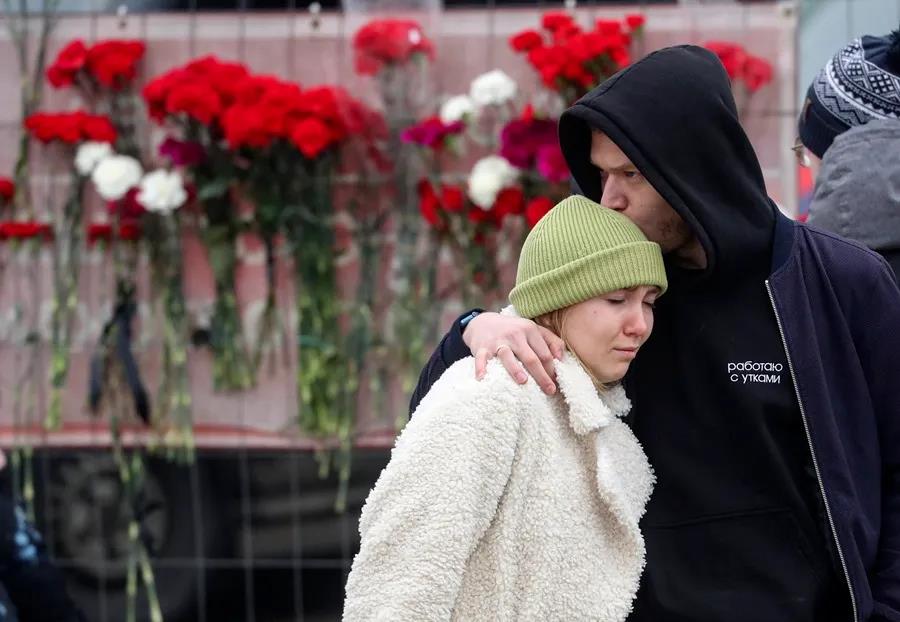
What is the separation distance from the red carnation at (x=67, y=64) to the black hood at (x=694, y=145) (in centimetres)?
393

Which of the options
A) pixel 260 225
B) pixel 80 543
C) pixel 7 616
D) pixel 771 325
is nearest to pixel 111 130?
pixel 260 225

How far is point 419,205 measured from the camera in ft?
19.2

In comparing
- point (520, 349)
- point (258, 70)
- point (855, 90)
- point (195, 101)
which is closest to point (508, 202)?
point (258, 70)

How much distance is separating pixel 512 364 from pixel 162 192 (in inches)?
150

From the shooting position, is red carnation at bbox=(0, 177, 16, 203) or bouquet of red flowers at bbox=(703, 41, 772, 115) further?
red carnation at bbox=(0, 177, 16, 203)

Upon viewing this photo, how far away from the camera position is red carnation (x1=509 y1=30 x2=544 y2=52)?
221 inches

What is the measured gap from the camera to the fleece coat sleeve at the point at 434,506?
2133mm

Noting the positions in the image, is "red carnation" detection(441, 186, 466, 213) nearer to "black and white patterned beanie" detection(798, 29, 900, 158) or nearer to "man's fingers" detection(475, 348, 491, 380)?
"black and white patterned beanie" detection(798, 29, 900, 158)

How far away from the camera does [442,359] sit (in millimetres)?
2541

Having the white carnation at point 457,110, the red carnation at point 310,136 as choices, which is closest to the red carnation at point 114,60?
the red carnation at point 310,136

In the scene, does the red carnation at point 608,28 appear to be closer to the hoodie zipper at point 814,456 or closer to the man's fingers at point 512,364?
the hoodie zipper at point 814,456

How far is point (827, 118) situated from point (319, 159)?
3210mm

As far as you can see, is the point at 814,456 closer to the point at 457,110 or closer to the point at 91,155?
the point at 457,110

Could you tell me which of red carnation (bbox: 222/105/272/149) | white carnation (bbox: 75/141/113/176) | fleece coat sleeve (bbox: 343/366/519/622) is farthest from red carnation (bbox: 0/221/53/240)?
fleece coat sleeve (bbox: 343/366/519/622)
